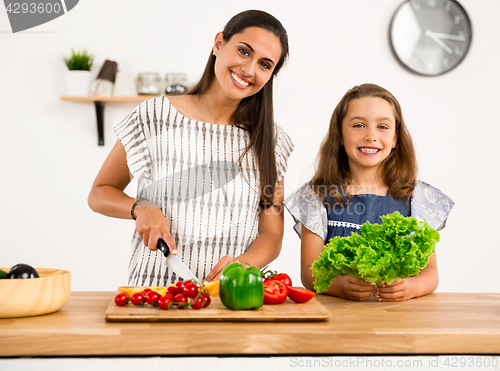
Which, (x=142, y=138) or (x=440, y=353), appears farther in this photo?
(x=142, y=138)

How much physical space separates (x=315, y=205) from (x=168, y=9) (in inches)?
80.8

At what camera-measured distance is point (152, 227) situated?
1359 mm

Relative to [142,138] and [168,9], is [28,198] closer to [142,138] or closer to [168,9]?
[168,9]

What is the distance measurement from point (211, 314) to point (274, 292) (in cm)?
19

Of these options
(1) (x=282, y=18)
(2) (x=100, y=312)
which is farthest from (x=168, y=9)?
(2) (x=100, y=312)

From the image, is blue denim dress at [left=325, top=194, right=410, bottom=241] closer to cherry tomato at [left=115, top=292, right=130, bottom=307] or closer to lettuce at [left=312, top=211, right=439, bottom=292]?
lettuce at [left=312, top=211, right=439, bottom=292]

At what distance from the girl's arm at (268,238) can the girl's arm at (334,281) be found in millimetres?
94

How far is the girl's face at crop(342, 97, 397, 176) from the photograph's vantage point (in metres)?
1.62

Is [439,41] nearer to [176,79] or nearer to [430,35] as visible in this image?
[430,35]

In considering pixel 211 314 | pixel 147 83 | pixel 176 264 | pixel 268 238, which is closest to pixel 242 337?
pixel 211 314

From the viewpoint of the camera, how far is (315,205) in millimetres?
1646

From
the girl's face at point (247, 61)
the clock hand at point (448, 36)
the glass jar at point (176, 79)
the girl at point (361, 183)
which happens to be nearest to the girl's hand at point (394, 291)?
the girl at point (361, 183)

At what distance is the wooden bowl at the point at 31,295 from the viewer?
104 centimetres

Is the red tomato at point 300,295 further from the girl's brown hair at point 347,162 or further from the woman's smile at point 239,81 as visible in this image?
the woman's smile at point 239,81
